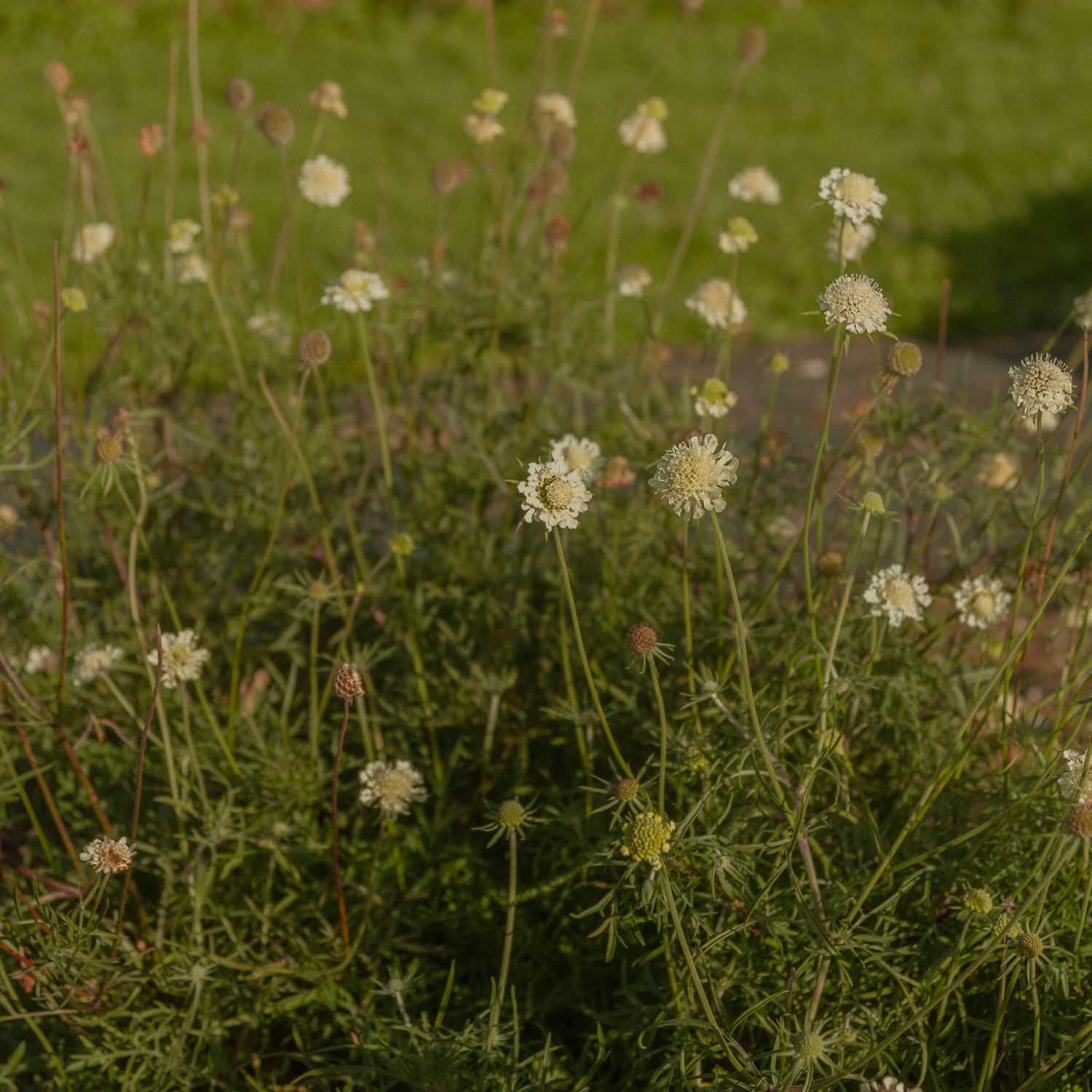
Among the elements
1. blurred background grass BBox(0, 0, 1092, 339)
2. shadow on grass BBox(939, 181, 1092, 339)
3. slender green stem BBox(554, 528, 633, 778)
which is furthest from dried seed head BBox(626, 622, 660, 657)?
shadow on grass BBox(939, 181, 1092, 339)

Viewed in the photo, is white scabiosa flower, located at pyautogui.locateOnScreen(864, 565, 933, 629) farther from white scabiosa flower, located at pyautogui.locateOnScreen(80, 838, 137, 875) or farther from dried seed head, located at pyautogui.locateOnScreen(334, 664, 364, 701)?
white scabiosa flower, located at pyautogui.locateOnScreen(80, 838, 137, 875)

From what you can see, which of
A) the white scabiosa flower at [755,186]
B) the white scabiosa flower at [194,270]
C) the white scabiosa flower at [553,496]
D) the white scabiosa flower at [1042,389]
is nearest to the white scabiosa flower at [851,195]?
the white scabiosa flower at [1042,389]

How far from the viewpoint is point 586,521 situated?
8.52 ft

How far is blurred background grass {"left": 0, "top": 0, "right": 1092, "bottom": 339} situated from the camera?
20.6ft

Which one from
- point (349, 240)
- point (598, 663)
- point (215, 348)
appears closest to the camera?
point (598, 663)

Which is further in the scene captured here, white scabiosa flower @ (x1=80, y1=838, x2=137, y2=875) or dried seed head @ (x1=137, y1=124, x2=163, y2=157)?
dried seed head @ (x1=137, y1=124, x2=163, y2=157)

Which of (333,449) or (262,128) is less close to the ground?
(262,128)

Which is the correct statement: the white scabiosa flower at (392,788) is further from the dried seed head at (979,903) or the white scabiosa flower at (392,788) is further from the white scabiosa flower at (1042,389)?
the white scabiosa flower at (1042,389)

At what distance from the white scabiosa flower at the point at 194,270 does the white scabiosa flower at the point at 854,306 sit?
1537mm

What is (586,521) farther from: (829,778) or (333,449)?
(829,778)

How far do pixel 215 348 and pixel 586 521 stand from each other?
90cm

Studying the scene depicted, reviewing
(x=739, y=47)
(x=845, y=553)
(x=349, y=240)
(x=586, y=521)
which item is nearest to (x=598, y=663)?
(x=586, y=521)

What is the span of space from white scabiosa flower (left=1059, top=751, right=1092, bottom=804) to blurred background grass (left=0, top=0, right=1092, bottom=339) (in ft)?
12.7

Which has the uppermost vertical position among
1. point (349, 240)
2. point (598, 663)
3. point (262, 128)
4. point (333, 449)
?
point (262, 128)
